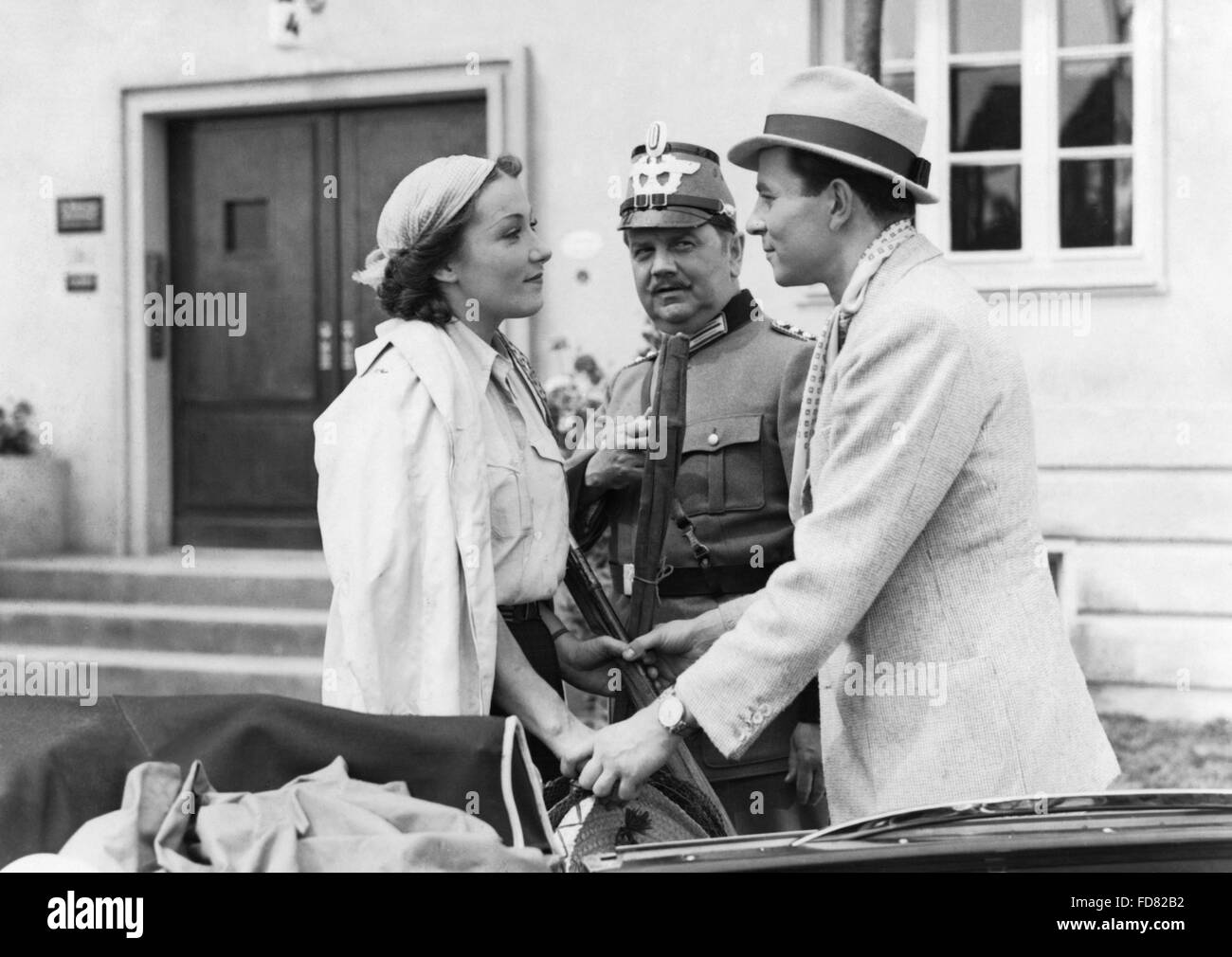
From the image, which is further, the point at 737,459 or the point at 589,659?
the point at 737,459

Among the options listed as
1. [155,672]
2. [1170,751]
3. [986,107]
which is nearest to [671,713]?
[1170,751]

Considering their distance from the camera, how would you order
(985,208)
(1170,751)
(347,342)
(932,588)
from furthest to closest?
(347,342), (985,208), (1170,751), (932,588)

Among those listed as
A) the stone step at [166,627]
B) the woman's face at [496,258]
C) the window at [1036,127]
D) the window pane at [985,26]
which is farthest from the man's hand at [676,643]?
the window pane at [985,26]

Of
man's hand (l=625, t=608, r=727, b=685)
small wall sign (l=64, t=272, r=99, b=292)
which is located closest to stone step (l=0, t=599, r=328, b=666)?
small wall sign (l=64, t=272, r=99, b=292)

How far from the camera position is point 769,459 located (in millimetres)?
3195

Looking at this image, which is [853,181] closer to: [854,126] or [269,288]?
[854,126]

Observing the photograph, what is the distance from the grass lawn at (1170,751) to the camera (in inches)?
223

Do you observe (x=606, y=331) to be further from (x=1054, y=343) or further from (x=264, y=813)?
(x=264, y=813)

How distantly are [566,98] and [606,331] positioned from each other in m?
1.17

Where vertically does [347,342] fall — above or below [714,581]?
above

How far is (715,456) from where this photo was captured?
10.6 ft

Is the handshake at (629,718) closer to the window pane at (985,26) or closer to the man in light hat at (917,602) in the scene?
the man in light hat at (917,602)

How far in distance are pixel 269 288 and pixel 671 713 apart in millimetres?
6244

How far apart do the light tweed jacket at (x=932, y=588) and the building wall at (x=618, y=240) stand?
438cm
